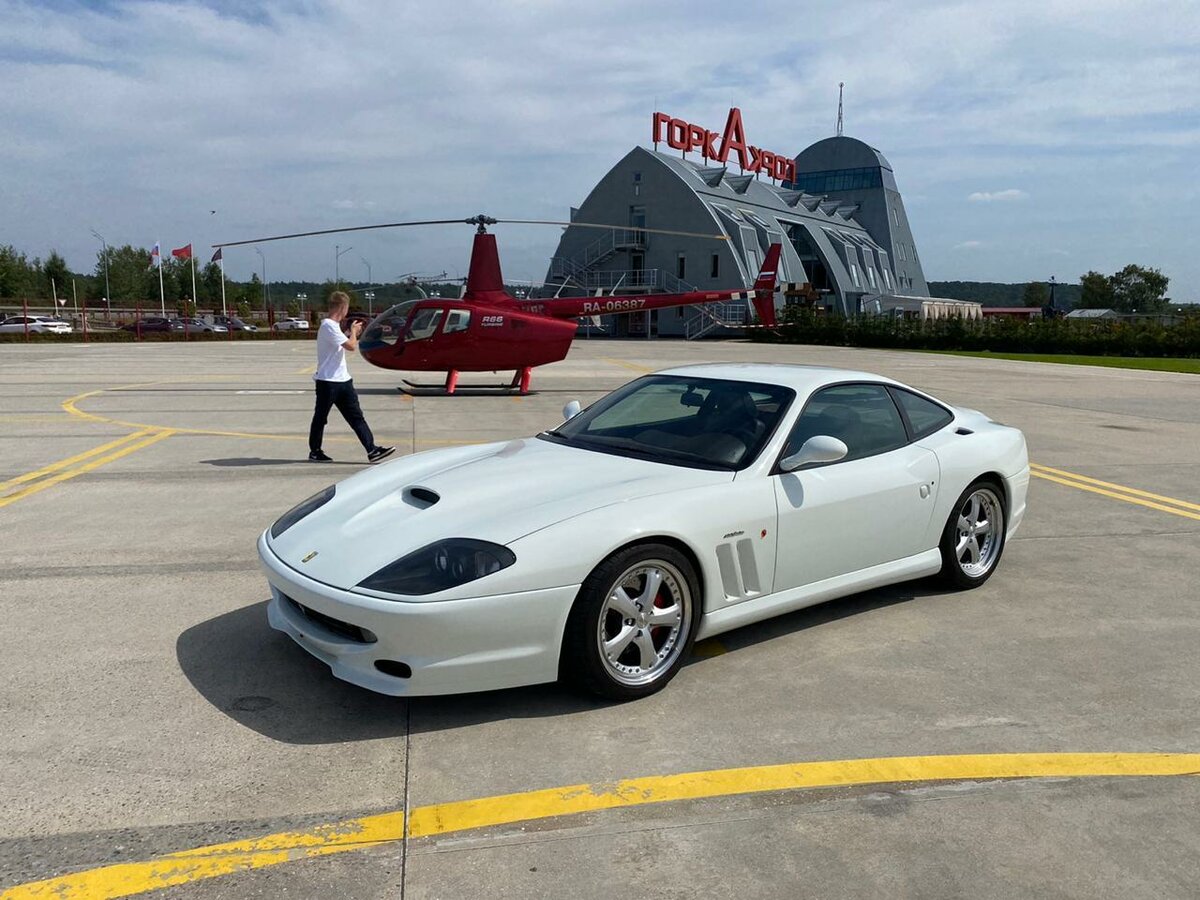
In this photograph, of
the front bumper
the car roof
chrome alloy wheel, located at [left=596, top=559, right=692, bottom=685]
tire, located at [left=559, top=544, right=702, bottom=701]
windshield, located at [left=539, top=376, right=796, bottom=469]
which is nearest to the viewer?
the front bumper

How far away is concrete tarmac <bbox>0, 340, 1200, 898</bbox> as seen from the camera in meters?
2.60

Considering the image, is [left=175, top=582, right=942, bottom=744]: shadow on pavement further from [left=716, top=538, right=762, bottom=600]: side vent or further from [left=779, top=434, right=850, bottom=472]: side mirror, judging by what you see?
[left=779, top=434, right=850, bottom=472]: side mirror

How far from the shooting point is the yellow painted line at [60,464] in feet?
25.7

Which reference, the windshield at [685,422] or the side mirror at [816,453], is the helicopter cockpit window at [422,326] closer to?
the windshield at [685,422]

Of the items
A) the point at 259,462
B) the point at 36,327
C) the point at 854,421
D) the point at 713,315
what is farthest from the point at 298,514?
the point at 713,315

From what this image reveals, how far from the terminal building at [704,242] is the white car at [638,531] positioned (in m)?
47.4

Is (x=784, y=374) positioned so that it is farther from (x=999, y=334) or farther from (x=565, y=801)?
(x=999, y=334)

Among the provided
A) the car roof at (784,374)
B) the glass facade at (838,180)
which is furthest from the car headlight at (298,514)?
the glass facade at (838,180)

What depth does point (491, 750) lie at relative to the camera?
3.25m

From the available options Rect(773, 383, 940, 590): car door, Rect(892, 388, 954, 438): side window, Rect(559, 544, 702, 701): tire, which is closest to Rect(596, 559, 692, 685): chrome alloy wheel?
Rect(559, 544, 702, 701): tire

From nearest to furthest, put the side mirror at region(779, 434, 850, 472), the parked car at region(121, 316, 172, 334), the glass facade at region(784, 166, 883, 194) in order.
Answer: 1. the side mirror at region(779, 434, 850, 472)
2. the parked car at region(121, 316, 172, 334)
3. the glass facade at region(784, 166, 883, 194)

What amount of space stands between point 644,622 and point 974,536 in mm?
2628

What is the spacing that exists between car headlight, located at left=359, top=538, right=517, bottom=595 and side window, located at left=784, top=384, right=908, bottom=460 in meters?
1.69

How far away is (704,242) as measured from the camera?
58.2 m
